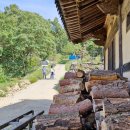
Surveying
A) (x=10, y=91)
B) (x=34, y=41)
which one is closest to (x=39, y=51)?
(x=34, y=41)

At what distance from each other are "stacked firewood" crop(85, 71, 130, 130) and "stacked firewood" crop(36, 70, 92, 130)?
26 cm

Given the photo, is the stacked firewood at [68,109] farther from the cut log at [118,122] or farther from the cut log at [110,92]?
the cut log at [118,122]

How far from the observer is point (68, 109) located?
551 cm

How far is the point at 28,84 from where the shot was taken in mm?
31969

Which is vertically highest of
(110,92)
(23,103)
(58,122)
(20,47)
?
(20,47)

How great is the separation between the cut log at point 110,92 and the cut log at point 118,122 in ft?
4.50

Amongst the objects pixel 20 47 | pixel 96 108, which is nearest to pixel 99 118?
pixel 96 108

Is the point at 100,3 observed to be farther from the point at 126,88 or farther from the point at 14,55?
the point at 14,55

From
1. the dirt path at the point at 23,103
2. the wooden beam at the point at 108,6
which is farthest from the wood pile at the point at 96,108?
the dirt path at the point at 23,103

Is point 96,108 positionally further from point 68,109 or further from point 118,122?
point 118,122

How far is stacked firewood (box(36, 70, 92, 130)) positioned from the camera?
15.4 ft

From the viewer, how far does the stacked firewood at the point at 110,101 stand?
333cm

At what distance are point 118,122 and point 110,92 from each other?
169 cm

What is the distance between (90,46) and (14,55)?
20.8m
